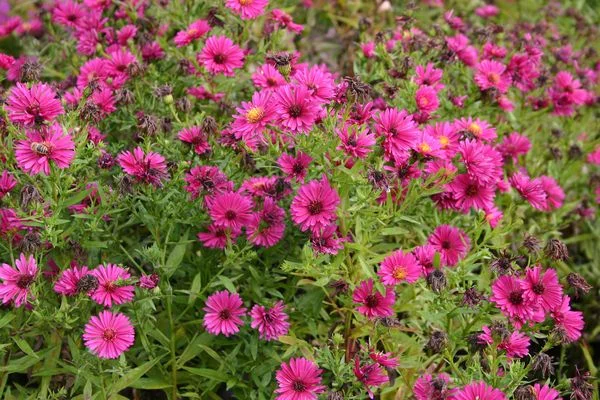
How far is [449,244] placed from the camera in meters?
2.11

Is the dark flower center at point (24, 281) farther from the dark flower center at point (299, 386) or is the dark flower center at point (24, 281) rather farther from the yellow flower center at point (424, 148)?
the yellow flower center at point (424, 148)

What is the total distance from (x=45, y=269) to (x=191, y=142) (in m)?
0.60

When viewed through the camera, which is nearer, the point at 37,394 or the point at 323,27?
the point at 37,394

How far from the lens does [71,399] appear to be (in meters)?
1.97

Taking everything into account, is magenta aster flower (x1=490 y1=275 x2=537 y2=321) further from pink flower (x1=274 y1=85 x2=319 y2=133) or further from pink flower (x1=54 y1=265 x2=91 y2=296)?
pink flower (x1=54 y1=265 x2=91 y2=296)

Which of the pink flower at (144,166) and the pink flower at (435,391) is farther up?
the pink flower at (144,166)

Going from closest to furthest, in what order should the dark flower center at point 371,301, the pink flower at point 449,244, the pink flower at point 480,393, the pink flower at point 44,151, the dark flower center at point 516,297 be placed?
the pink flower at point 480,393, the pink flower at point 44,151, the dark flower center at point 516,297, the dark flower center at point 371,301, the pink flower at point 449,244

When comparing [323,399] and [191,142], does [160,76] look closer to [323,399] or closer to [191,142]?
[191,142]

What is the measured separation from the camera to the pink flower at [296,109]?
1.79 m

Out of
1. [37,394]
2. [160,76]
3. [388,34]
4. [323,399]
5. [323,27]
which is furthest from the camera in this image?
[323,27]

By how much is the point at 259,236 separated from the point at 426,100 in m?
0.70

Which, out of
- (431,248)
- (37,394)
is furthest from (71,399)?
(431,248)

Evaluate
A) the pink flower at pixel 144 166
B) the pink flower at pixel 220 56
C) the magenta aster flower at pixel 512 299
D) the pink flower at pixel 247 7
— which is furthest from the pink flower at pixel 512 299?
the pink flower at pixel 247 7

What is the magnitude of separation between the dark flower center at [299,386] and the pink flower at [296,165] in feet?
1.73
